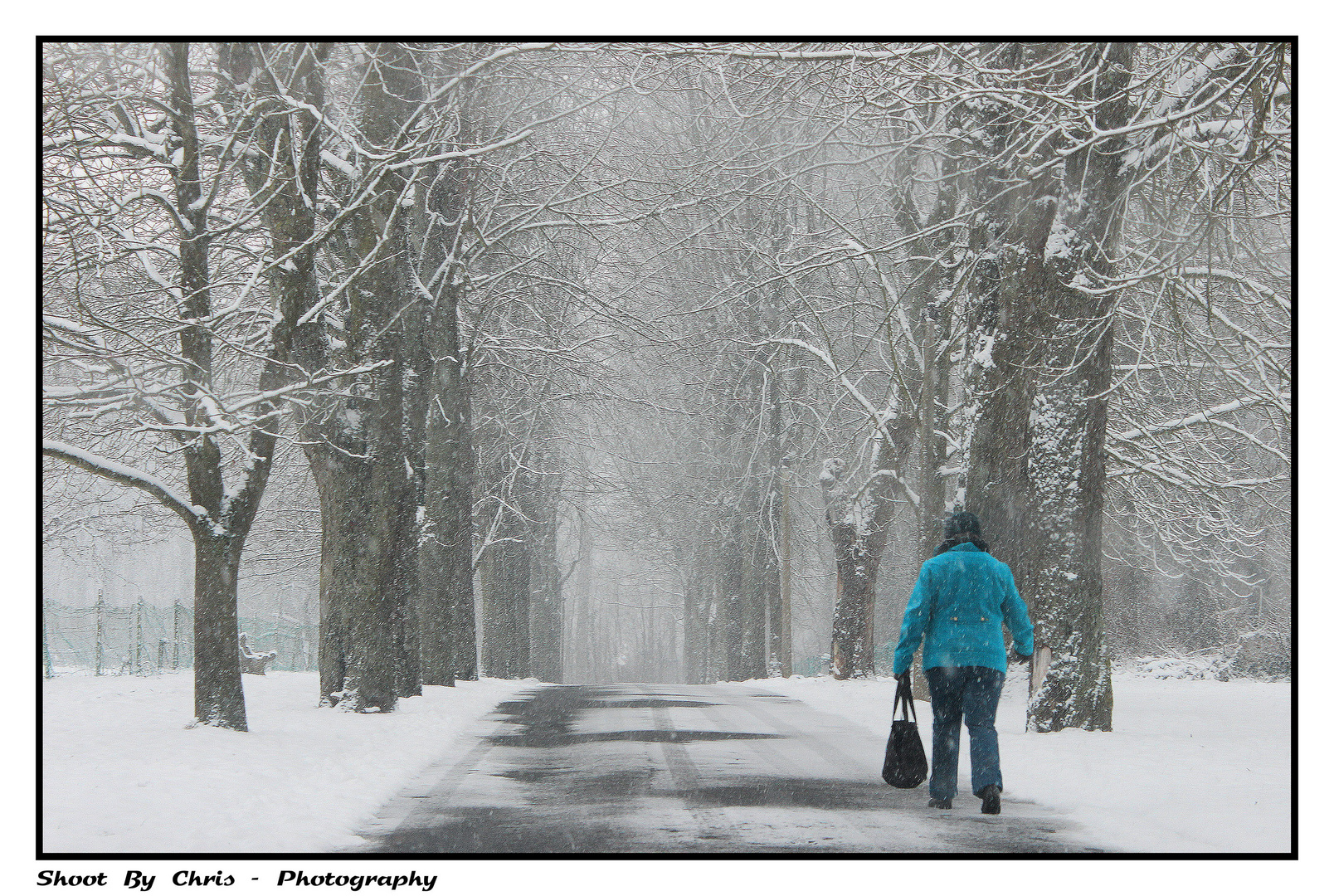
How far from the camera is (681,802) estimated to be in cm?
705

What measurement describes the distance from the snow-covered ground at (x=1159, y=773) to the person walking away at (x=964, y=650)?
0.29 meters

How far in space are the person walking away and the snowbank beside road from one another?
3.28 meters

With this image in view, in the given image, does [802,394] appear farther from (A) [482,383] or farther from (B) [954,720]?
(B) [954,720]

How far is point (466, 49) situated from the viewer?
12773 millimetres

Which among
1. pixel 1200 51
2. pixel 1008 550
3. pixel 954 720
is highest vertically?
pixel 1200 51

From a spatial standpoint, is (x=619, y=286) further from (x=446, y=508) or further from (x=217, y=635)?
(x=217, y=635)

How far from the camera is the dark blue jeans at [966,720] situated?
22.1 feet

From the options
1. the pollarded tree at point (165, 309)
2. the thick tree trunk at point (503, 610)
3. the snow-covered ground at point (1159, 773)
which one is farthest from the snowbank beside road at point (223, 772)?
the thick tree trunk at point (503, 610)

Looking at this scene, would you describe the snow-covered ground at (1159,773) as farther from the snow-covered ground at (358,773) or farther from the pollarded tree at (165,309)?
the pollarded tree at (165,309)

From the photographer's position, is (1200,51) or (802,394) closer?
(1200,51)

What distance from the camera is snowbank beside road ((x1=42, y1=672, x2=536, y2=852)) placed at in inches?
237

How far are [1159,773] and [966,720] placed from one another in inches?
76.5

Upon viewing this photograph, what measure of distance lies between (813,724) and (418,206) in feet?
27.5

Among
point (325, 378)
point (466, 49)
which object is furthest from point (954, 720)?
point (466, 49)
